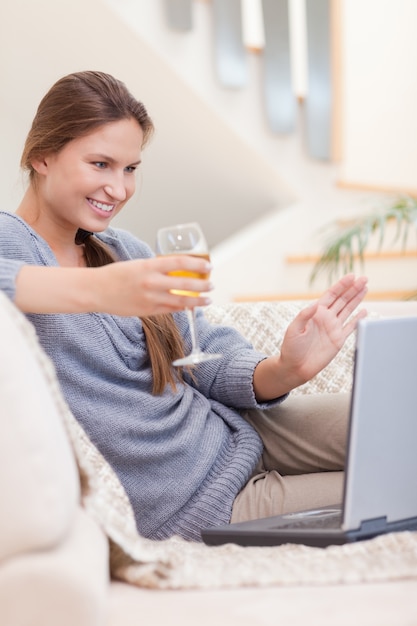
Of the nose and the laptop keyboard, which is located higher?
the nose

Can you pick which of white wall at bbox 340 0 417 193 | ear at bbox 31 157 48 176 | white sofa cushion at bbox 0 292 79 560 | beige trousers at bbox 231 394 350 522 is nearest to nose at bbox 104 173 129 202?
ear at bbox 31 157 48 176

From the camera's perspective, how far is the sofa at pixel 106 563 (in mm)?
822

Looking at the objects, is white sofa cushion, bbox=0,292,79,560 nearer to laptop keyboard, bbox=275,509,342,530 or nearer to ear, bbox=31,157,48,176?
laptop keyboard, bbox=275,509,342,530

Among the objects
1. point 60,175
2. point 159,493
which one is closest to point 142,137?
point 60,175

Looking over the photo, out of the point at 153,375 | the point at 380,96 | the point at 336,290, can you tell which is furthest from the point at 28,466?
the point at 380,96

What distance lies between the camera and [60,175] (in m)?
1.49

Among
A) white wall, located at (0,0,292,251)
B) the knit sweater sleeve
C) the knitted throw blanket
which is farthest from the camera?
white wall, located at (0,0,292,251)

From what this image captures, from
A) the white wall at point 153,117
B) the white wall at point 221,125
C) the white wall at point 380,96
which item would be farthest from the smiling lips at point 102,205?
the white wall at point 380,96

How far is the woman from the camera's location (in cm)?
140

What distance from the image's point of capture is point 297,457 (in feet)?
5.21

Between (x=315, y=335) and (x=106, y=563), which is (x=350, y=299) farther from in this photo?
(x=106, y=563)

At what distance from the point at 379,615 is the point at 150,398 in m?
0.69

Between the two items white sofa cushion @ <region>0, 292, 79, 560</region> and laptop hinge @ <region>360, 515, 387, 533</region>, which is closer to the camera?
white sofa cushion @ <region>0, 292, 79, 560</region>

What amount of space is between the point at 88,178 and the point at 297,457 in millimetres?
643
